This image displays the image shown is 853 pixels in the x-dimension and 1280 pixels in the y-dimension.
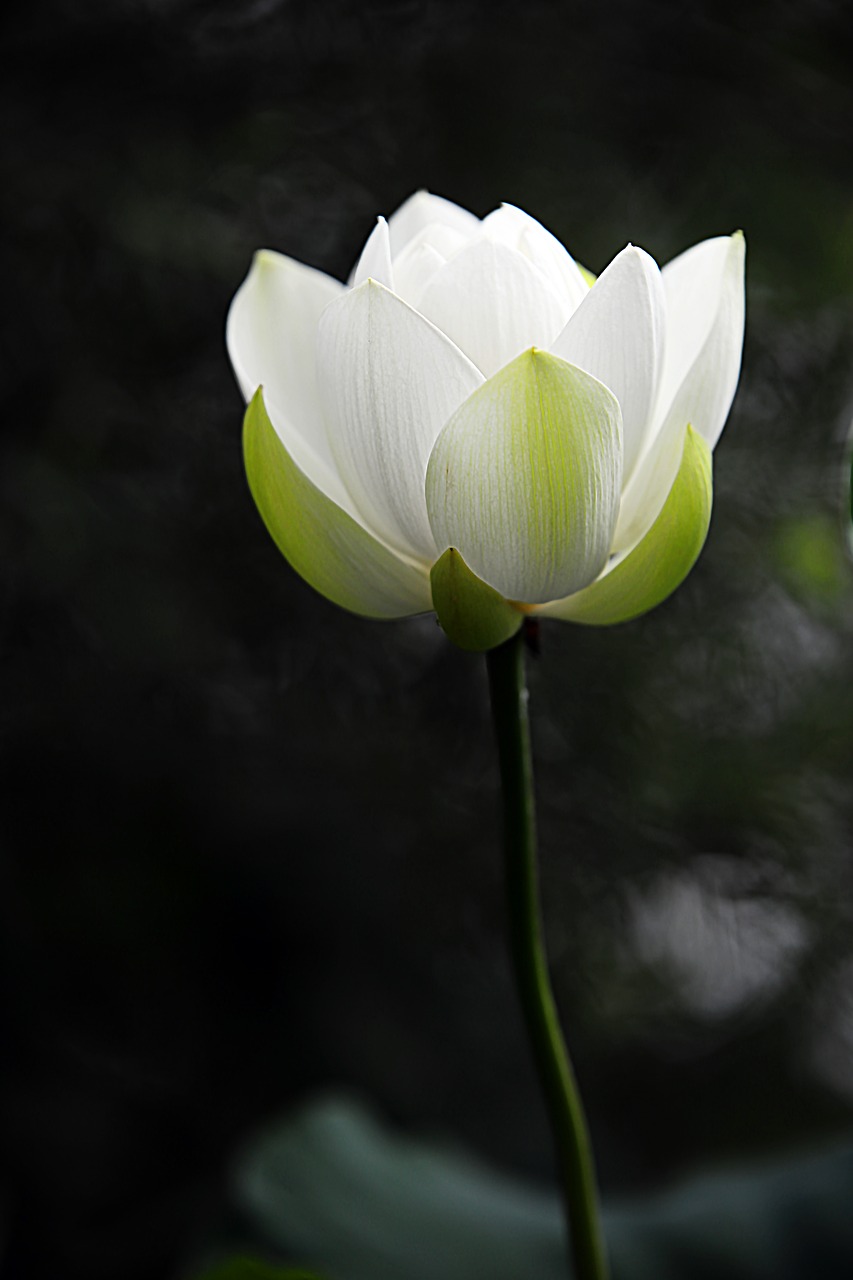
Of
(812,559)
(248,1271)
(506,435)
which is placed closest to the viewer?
(506,435)

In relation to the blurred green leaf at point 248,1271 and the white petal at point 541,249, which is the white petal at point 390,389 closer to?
the white petal at point 541,249

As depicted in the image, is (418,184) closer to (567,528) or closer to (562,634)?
(562,634)

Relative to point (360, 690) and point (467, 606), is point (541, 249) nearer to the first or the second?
point (467, 606)

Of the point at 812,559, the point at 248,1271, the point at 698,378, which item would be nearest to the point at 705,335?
the point at 698,378

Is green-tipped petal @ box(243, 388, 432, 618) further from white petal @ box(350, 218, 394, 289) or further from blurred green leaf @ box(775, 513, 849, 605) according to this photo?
blurred green leaf @ box(775, 513, 849, 605)

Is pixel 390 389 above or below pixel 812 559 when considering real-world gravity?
below

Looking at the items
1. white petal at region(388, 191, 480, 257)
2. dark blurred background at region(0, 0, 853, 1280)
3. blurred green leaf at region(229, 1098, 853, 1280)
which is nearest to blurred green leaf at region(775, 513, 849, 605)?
dark blurred background at region(0, 0, 853, 1280)
